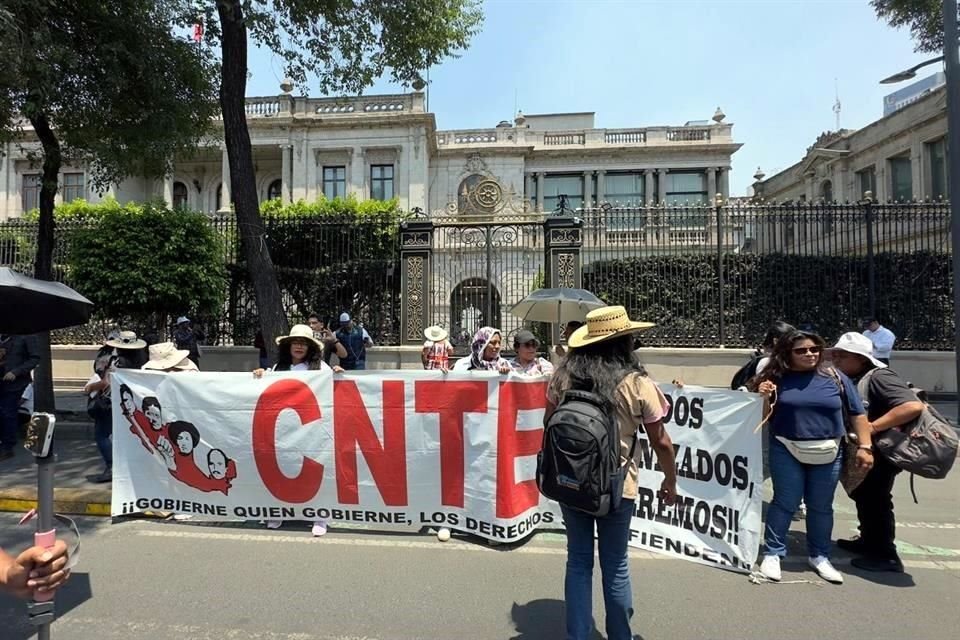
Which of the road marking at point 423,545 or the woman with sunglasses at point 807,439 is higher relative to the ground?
the woman with sunglasses at point 807,439

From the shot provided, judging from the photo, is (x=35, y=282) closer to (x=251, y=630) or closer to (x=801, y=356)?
(x=251, y=630)

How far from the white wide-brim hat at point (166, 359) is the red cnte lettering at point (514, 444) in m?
3.41

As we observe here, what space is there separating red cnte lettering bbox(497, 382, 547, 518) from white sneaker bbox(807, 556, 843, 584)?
205cm

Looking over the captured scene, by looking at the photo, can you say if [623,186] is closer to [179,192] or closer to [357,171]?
[357,171]

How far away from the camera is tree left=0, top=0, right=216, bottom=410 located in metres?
7.93

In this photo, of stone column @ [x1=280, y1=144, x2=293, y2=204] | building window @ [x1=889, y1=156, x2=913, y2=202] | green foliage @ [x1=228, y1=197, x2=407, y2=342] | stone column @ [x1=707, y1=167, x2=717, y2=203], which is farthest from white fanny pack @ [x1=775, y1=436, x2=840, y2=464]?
stone column @ [x1=707, y1=167, x2=717, y2=203]

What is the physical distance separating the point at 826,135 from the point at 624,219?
21.7m

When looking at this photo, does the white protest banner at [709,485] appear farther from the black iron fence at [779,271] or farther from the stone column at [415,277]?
the black iron fence at [779,271]

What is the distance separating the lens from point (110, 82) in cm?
871

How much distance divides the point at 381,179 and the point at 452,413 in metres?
27.8

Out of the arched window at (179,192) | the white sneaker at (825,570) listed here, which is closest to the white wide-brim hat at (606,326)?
the white sneaker at (825,570)

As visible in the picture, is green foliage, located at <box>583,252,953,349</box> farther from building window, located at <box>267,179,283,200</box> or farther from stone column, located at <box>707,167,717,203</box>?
building window, located at <box>267,179,283,200</box>

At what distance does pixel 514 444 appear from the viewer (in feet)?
15.4

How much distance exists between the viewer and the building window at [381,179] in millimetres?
30766
